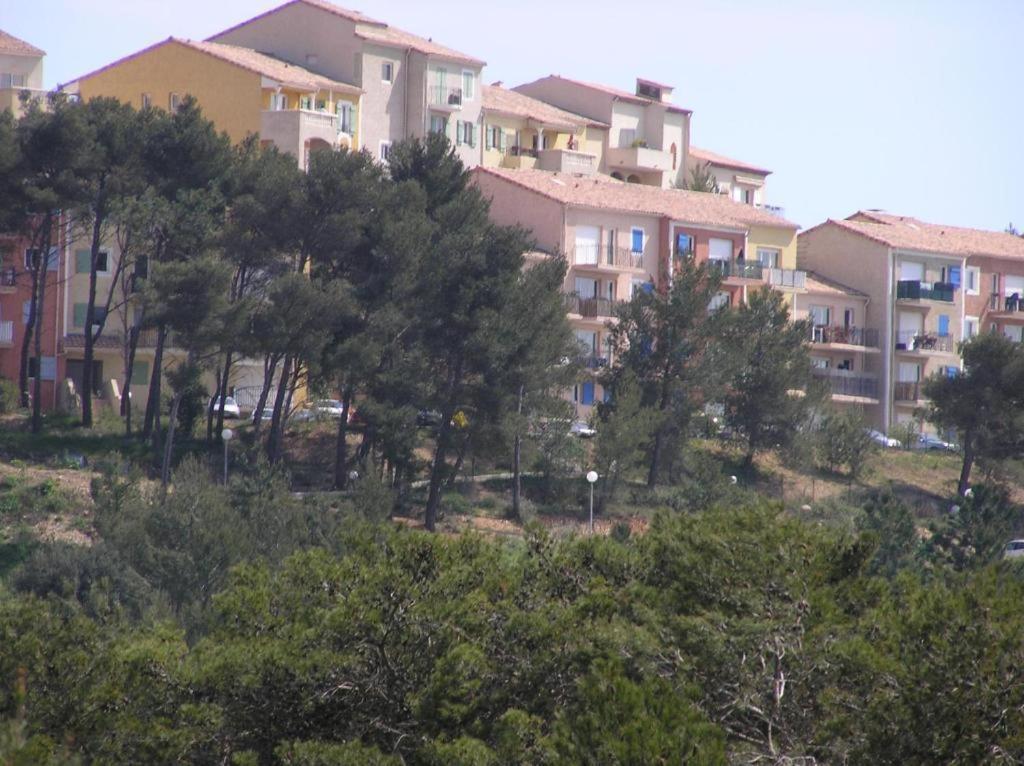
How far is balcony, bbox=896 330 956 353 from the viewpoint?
74688 mm

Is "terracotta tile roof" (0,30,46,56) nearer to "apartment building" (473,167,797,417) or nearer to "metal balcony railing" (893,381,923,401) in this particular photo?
"apartment building" (473,167,797,417)

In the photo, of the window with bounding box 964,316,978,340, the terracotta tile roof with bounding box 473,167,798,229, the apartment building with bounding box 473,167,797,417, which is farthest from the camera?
the window with bounding box 964,316,978,340

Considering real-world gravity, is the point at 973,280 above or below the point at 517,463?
above

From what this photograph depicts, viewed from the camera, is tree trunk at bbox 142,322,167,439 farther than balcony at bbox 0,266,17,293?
No

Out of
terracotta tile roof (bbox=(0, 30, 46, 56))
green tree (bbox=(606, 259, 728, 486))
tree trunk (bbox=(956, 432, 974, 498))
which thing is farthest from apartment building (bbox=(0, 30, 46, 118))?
tree trunk (bbox=(956, 432, 974, 498))

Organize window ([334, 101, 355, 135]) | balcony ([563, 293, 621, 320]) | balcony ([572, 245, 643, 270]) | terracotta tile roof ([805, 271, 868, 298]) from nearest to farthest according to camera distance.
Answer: balcony ([563, 293, 621, 320]), balcony ([572, 245, 643, 270]), window ([334, 101, 355, 135]), terracotta tile roof ([805, 271, 868, 298])

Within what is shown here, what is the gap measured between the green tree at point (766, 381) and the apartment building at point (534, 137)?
1560 cm

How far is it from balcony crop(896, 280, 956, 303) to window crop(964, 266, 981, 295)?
276cm

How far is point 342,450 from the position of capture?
52.6 meters

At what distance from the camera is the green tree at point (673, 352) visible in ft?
193

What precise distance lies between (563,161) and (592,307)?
37.9ft

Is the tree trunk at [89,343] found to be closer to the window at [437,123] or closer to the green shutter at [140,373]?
the green shutter at [140,373]

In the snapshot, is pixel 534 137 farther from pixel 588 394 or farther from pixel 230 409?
pixel 230 409

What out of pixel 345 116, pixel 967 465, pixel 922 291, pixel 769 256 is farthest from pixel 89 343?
pixel 922 291
